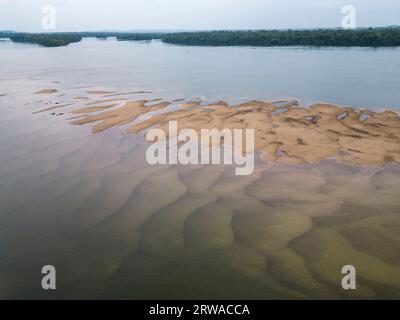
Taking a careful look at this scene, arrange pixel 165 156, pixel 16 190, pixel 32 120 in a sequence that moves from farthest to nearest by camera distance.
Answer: pixel 32 120 < pixel 165 156 < pixel 16 190

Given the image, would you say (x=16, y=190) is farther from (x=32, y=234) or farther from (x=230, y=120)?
(x=230, y=120)

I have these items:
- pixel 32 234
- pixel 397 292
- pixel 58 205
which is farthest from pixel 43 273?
pixel 397 292

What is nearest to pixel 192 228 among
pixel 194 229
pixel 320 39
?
pixel 194 229

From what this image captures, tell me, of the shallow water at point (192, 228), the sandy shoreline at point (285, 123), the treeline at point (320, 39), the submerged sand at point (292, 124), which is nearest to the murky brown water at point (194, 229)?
the shallow water at point (192, 228)

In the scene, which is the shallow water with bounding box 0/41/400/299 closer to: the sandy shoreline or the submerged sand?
the submerged sand

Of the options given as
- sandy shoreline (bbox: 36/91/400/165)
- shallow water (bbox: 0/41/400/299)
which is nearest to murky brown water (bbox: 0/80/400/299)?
shallow water (bbox: 0/41/400/299)

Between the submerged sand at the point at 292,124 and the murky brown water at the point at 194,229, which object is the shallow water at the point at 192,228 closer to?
the murky brown water at the point at 194,229

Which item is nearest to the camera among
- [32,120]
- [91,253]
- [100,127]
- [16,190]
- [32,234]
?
[91,253]
